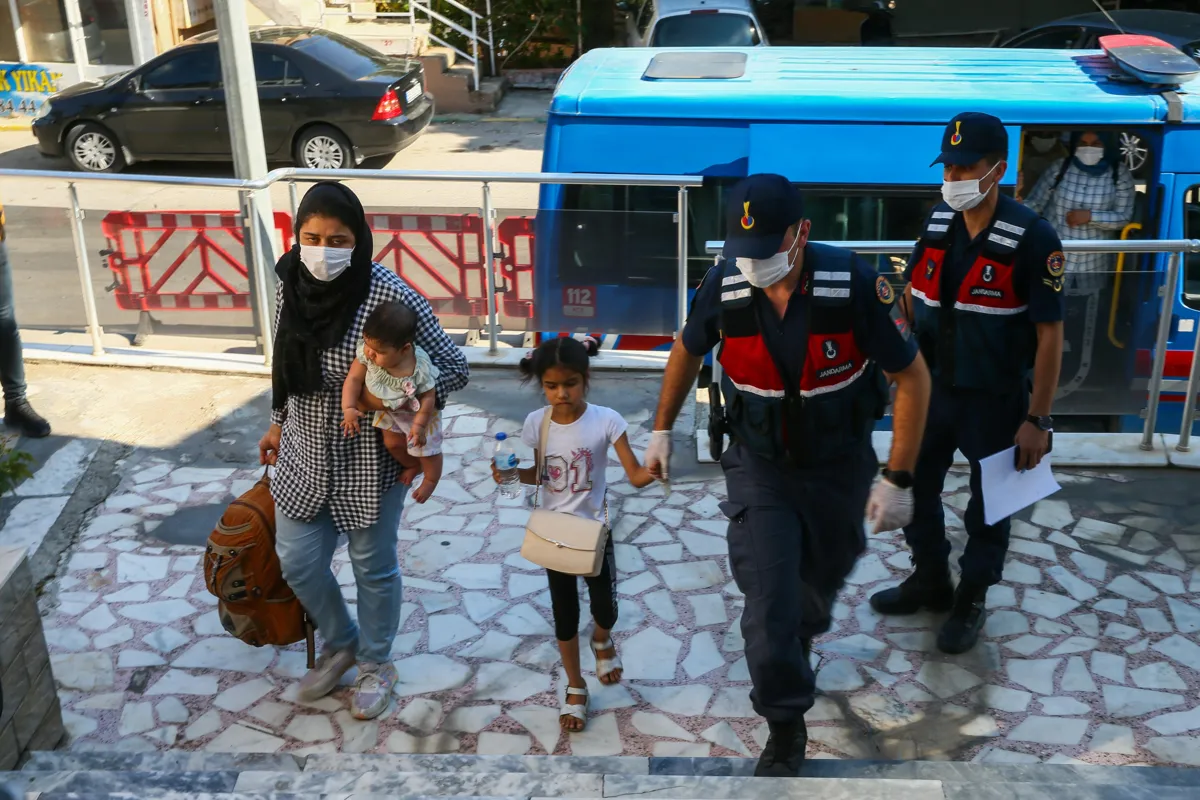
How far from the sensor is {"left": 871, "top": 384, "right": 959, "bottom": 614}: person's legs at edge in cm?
454

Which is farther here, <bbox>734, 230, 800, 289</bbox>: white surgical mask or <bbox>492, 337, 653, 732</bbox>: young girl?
<bbox>492, 337, 653, 732</bbox>: young girl

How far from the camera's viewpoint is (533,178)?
7.01 metres

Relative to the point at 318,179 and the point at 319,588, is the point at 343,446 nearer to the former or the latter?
the point at 319,588

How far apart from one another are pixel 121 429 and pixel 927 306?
440cm

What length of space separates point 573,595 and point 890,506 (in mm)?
1122

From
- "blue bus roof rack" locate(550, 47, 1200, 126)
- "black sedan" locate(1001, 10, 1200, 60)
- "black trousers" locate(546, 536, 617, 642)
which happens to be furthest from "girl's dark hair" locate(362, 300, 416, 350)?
"black sedan" locate(1001, 10, 1200, 60)

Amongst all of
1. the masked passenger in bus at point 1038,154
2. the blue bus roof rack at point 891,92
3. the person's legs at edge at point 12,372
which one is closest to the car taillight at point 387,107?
the blue bus roof rack at point 891,92

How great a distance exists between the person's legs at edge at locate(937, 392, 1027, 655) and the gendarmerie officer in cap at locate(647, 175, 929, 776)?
30.9 inches

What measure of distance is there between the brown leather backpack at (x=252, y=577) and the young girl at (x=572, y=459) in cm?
84

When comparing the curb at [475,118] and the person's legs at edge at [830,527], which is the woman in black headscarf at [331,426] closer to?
the person's legs at edge at [830,527]

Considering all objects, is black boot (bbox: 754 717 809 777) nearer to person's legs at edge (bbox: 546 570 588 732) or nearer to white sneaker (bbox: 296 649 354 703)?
person's legs at edge (bbox: 546 570 588 732)

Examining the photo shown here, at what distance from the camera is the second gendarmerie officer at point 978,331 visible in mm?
4219

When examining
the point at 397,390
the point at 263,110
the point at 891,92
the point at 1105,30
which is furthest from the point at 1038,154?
the point at 263,110

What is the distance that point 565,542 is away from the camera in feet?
13.2
